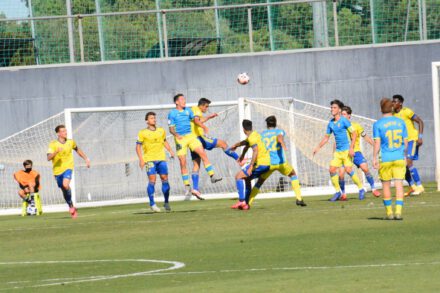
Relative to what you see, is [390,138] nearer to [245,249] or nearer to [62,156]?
[245,249]

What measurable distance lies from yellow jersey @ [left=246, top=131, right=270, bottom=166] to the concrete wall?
11280 millimetres

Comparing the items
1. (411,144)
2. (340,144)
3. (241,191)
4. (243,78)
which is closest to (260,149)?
(241,191)

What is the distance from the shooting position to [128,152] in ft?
105

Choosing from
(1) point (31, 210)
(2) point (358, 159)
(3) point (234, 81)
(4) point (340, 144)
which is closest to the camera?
(4) point (340, 144)

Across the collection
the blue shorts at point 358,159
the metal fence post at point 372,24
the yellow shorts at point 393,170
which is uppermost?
the metal fence post at point 372,24

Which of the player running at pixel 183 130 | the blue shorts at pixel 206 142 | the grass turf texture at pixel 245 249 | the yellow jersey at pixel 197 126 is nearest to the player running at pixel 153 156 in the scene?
Answer: the grass turf texture at pixel 245 249

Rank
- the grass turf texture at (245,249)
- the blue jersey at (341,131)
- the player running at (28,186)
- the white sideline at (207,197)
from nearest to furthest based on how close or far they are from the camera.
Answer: the grass turf texture at (245,249) < the blue jersey at (341,131) < the player running at (28,186) < the white sideline at (207,197)

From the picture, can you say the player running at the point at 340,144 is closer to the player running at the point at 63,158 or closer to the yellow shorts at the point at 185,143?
the yellow shorts at the point at 185,143

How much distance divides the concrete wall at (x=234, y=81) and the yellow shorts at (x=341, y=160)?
826 centimetres

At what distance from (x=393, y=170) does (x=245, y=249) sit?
376 cm

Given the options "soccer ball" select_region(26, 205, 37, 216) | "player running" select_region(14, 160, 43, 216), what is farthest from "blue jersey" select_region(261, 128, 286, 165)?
"soccer ball" select_region(26, 205, 37, 216)

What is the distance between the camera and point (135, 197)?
104ft

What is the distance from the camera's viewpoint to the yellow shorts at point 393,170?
1791cm

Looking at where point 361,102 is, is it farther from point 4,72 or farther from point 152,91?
point 4,72
